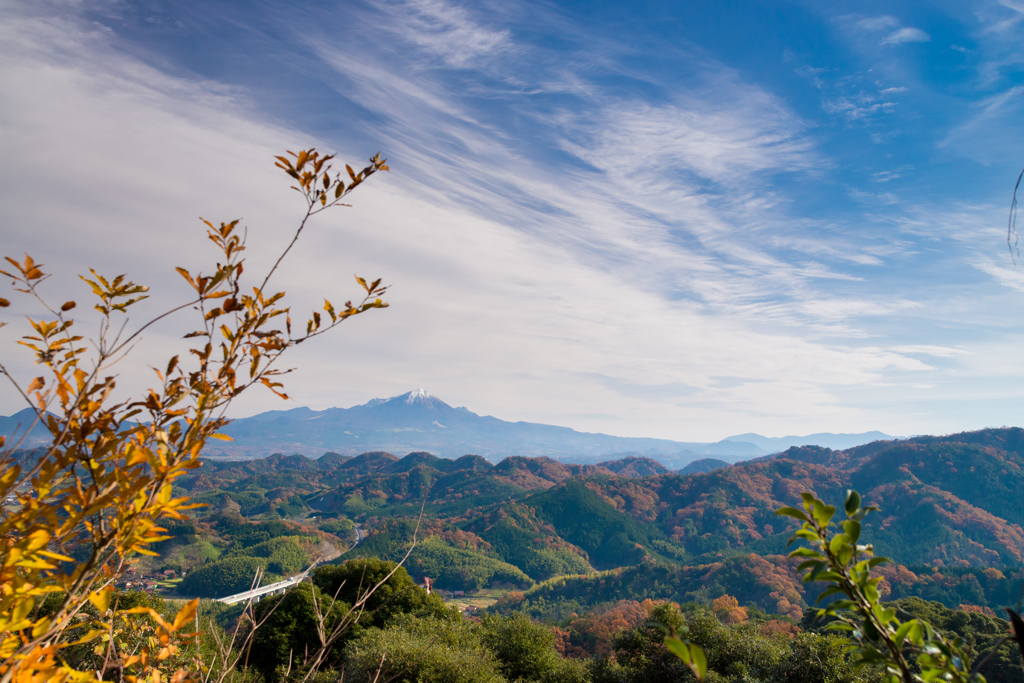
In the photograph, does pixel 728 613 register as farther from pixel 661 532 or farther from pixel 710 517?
pixel 710 517

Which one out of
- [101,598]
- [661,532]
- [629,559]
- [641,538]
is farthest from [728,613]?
[661,532]

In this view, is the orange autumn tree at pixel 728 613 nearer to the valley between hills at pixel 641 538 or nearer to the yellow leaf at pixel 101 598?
the valley between hills at pixel 641 538

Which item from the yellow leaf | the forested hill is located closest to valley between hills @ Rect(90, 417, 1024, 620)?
the forested hill

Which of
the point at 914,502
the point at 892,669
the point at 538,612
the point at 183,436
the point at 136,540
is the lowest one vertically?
the point at 538,612

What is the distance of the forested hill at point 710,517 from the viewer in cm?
11200

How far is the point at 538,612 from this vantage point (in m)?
90.1

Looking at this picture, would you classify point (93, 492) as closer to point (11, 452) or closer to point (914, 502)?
point (11, 452)

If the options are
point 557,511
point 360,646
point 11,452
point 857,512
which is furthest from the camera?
point 557,511

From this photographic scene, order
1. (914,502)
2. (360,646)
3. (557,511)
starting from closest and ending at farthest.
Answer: (360,646)
(914,502)
(557,511)

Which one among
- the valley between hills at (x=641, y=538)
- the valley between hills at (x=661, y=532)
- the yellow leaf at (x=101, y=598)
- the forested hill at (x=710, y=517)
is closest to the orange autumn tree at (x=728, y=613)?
the valley between hills at (x=641, y=538)

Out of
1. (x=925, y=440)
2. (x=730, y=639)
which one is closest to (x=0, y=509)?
(x=730, y=639)

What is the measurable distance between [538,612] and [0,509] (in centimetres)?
10325

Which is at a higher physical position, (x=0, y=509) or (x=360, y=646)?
(x=0, y=509)

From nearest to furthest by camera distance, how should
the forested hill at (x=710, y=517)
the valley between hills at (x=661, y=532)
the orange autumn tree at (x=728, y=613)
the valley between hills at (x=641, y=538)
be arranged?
the orange autumn tree at (x=728, y=613)
the valley between hills at (x=641, y=538)
the valley between hills at (x=661, y=532)
the forested hill at (x=710, y=517)
